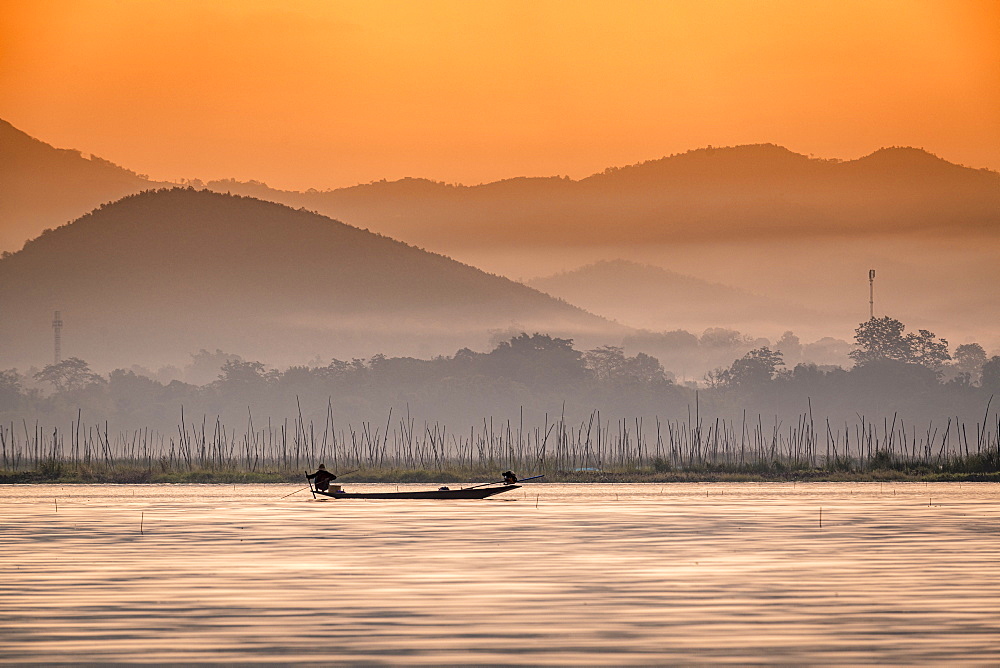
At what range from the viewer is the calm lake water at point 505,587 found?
1501 cm

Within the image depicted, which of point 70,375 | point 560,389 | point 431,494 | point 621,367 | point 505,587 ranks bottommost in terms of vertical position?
point 505,587

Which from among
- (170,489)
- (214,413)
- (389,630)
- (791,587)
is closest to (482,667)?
(389,630)

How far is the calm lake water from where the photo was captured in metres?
15.0

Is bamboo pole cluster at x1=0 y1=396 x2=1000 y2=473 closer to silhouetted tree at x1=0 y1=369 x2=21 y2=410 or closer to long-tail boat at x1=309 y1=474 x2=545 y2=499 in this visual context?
silhouetted tree at x1=0 y1=369 x2=21 y2=410

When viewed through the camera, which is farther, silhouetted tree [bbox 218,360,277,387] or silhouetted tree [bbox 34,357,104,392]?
silhouetted tree [bbox 34,357,104,392]

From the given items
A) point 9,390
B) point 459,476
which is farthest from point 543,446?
point 9,390

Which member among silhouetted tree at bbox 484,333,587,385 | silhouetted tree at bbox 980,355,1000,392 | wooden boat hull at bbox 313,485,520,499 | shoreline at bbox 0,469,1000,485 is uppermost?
silhouetted tree at bbox 484,333,587,385

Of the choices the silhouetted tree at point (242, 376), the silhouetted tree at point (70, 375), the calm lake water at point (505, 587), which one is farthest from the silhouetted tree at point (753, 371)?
the calm lake water at point (505, 587)

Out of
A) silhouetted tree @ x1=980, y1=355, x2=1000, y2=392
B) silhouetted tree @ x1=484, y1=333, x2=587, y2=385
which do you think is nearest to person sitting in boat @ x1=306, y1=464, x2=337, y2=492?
silhouetted tree @ x1=484, y1=333, x2=587, y2=385

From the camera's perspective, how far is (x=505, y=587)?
19891 millimetres

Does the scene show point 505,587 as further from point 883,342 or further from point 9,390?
point 9,390

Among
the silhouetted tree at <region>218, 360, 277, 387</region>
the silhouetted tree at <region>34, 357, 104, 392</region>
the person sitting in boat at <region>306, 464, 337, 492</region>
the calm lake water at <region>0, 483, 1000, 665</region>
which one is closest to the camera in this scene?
the calm lake water at <region>0, 483, 1000, 665</region>

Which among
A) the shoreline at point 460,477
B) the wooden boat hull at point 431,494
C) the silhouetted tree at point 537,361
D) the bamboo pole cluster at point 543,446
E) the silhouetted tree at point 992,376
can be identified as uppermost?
the silhouetted tree at point 537,361

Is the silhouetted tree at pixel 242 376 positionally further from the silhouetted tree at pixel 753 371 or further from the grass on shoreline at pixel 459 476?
the grass on shoreline at pixel 459 476
